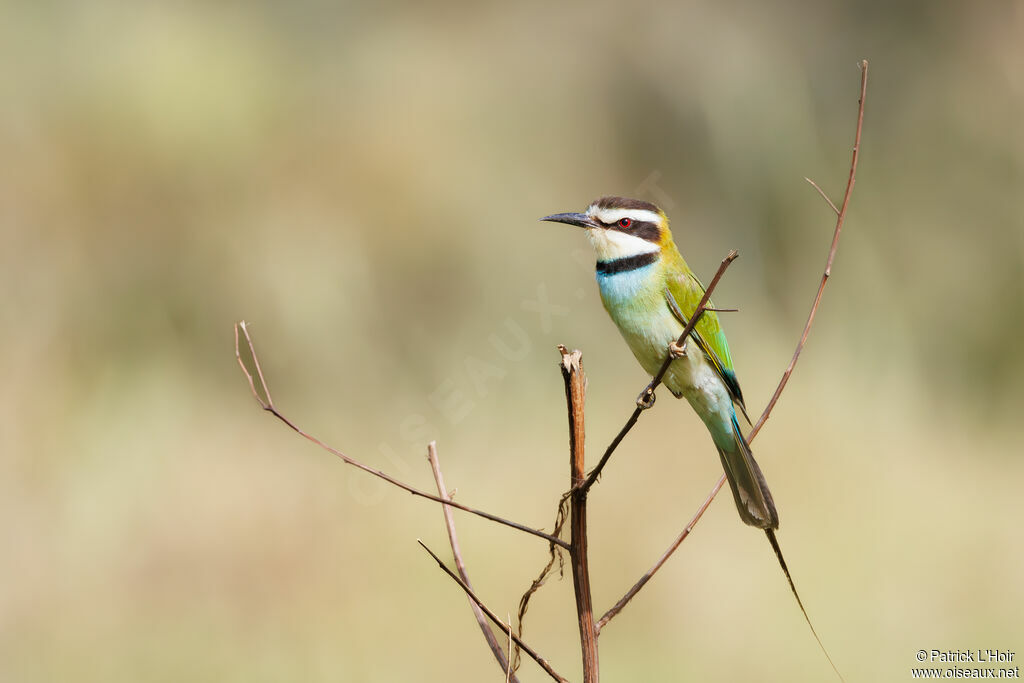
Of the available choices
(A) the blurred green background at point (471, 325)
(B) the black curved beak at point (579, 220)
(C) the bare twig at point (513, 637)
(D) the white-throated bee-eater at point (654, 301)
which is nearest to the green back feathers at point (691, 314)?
(D) the white-throated bee-eater at point (654, 301)

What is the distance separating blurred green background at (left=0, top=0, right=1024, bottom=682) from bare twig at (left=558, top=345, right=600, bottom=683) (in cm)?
235

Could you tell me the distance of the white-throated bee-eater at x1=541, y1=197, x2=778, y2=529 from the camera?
1.86m

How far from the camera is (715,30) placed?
5086 mm

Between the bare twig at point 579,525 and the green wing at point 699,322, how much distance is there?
0.86m

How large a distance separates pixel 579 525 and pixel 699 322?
1.01 meters

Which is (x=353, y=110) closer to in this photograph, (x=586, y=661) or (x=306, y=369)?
(x=306, y=369)

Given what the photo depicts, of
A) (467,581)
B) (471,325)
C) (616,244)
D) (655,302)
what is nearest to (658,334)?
(655,302)

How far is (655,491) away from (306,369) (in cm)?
170

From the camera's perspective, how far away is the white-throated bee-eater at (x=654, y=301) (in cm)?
186

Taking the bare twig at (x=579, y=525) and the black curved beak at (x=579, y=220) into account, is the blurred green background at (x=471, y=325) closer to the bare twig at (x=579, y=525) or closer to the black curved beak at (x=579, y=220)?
the black curved beak at (x=579, y=220)

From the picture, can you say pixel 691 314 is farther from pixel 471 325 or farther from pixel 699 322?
pixel 471 325

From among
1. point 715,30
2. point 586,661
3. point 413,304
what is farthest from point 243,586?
point 715,30

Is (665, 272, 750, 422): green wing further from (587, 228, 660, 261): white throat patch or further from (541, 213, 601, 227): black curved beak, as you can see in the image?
(541, 213, 601, 227): black curved beak

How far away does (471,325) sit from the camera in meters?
4.48
